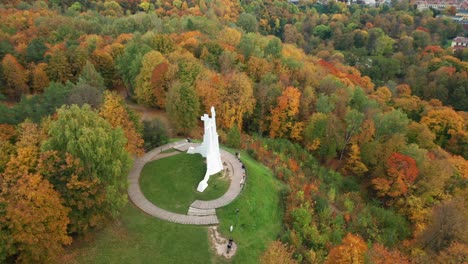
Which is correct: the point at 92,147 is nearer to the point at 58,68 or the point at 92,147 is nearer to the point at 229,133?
the point at 229,133

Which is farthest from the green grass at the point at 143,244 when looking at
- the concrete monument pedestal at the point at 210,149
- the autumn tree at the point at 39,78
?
the autumn tree at the point at 39,78

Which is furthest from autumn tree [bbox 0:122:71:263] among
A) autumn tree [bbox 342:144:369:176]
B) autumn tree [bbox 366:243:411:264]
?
autumn tree [bbox 342:144:369:176]

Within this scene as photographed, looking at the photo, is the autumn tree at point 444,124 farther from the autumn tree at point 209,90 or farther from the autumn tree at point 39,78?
the autumn tree at point 39,78

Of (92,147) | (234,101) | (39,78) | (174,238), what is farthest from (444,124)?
(39,78)

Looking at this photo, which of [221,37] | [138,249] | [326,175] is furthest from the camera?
[221,37]

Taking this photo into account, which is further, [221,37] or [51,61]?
[221,37]

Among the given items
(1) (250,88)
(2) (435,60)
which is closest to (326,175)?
(1) (250,88)

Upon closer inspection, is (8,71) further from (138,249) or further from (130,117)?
(138,249)
